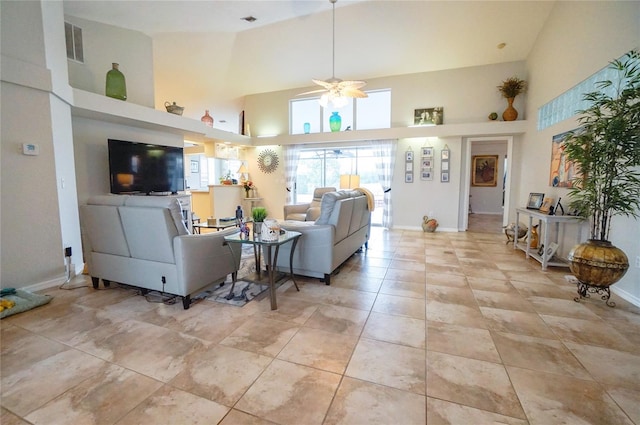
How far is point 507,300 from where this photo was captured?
2748mm

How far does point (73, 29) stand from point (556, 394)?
6.50 metres

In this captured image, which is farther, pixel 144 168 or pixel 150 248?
pixel 144 168

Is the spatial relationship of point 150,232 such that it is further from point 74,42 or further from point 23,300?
point 74,42

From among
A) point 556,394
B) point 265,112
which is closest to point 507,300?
point 556,394

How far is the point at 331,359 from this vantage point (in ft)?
6.03

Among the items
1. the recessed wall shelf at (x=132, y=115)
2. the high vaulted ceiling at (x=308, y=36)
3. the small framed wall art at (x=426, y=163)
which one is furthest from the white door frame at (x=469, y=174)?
the recessed wall shelf at (x=132, y=115)

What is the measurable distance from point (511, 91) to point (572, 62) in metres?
1.77

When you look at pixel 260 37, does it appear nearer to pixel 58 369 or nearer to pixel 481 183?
pixel 58 369

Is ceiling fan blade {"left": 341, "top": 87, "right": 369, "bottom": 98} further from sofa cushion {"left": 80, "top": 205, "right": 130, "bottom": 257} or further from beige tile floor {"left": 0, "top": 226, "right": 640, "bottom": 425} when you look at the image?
sofa cushion {"left": 80, "top": 205, "right": 130, "bottom": 257}

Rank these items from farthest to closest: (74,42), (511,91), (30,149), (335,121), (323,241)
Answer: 1. (335,121)
2. (511,91)
3. (74,42)
4. (323,241)
5. (30,149)

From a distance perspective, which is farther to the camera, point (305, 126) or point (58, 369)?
point (305, 126)

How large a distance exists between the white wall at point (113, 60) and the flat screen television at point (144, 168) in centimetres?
82

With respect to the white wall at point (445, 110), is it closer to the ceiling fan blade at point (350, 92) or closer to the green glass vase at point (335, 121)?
the green glass vase at point (335, 121)

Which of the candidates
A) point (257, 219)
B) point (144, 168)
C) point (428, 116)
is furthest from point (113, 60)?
point (428, 116)
